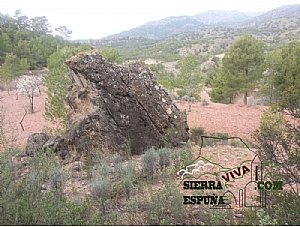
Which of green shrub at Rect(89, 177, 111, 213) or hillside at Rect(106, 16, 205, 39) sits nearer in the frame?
green shrub at Rect(89, 177, 111, 213)

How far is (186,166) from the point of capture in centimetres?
600

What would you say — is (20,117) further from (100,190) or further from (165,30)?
(165,30)

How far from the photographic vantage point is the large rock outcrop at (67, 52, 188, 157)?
24.0 ft

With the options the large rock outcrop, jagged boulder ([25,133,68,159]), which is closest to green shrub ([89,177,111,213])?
the large rock outcrop

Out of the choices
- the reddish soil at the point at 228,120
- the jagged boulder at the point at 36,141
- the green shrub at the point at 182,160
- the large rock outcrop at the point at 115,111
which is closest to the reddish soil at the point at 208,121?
the reddish soil at the point at 228,120

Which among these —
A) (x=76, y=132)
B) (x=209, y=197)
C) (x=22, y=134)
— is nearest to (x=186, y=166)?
(x=209, y=197)

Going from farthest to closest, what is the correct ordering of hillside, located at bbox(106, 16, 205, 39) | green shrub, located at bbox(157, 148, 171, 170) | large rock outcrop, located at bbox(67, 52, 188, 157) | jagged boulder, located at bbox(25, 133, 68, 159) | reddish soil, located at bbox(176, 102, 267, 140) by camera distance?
hillside, located at bbox(106, 16, 205, 39) → reddish soil, located at bbox(176, 102, 267, 140) → jagged boulder, located at bbox(25, 133, 68, 159) → large rock outcrop, located at bbox(67, 52, 188, 157) → green shrub, located at bbox(157, 148, 171, 170)

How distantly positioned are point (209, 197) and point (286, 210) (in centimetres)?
116

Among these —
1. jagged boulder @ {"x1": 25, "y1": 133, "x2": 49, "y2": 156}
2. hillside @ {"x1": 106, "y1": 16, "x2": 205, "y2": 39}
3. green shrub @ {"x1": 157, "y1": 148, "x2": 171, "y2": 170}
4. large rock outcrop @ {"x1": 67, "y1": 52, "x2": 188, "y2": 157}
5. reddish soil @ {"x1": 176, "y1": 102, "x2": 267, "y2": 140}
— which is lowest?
reddish soil @ {"x1": 176, "y1": 102, "x2": 267, "y2": 140}

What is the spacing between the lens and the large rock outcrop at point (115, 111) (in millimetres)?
7305

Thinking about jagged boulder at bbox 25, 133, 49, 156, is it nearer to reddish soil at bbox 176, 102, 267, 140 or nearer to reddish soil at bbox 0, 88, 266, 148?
reddish soil at bbox 0, 88, 266, 148

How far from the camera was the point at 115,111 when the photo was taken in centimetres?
762

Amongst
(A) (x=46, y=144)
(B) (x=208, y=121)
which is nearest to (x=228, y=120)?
(B) (x=208, y=121)

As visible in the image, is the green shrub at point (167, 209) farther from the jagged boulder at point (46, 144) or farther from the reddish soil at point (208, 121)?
the reddish soil at point (208, 121)
